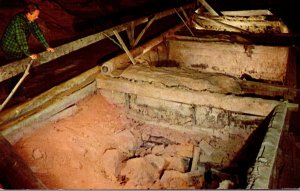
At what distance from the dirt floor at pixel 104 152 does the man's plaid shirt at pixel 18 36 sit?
130 centimetres

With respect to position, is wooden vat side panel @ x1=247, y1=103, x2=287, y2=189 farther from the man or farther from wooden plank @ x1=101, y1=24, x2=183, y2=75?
the man

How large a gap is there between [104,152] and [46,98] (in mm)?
1212

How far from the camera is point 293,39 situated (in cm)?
709

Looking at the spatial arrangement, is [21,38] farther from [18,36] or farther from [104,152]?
[104,152]

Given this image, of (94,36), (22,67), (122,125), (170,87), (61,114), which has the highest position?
(94,36)

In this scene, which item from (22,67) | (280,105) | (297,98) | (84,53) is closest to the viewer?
(22,67)

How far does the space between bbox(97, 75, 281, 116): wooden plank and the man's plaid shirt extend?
4.21ft

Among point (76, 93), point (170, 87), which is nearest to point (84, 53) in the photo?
point (76, 93)

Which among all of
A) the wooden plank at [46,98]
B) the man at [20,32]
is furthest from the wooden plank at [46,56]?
the wooden plank at [46,98]

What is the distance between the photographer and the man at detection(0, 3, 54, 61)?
15.0 feet

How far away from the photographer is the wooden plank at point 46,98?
394 cm

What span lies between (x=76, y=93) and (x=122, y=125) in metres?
0.94

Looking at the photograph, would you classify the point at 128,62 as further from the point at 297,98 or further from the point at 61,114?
the point at 297,98

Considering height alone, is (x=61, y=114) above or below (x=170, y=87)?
below
